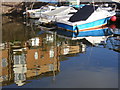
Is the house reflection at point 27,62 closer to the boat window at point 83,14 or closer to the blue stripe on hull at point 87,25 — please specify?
the blue stripe on hull at point 87,25

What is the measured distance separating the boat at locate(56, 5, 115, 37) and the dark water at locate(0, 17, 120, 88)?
18.3 feet

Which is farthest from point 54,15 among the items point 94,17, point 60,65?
point 60,65

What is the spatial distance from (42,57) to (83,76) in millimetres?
3734

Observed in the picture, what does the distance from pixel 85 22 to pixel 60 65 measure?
40.2 feet

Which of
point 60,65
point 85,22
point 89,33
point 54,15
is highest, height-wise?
point 54,15

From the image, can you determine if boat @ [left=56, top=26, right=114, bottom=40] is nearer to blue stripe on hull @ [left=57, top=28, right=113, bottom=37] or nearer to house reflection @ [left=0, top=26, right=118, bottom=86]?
blue stripe on hull @ [left=57, top=28, right=113, bottom=37]

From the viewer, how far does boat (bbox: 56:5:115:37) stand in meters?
23.9

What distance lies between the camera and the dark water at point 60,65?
10367 millimetres

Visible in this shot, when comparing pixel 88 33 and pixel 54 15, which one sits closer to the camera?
pixel 88 33

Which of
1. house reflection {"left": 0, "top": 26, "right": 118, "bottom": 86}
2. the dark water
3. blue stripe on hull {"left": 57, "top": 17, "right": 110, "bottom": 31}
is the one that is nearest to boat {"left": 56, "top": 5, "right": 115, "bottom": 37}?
blue stripe on hull {"left": 57, "top": 17, "right": 110, "bottom": 31}

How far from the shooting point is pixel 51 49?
53.1 ft

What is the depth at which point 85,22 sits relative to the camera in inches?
965

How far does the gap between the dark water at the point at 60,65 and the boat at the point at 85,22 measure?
5568 millimetres

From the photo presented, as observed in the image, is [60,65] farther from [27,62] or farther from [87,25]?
[87,25]
